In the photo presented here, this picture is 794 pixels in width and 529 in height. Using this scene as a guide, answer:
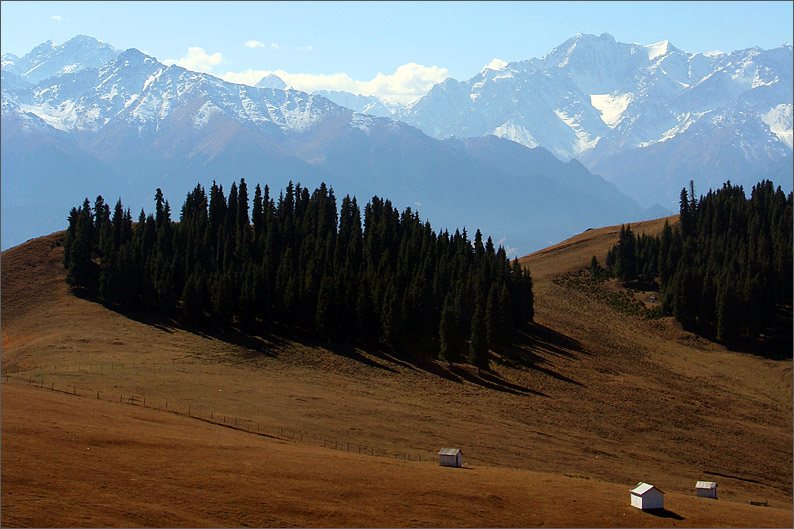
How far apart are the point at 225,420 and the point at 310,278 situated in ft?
147

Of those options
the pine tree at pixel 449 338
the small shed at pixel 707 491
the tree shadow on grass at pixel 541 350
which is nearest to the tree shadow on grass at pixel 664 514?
the small shed at pixel 707 491

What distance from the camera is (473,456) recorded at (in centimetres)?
6519

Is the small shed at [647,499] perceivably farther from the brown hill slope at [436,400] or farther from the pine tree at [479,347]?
the pine tree at [479,347]

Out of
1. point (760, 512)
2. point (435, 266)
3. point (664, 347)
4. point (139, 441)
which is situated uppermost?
point (435, 266)

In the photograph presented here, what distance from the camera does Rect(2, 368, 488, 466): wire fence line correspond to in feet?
208

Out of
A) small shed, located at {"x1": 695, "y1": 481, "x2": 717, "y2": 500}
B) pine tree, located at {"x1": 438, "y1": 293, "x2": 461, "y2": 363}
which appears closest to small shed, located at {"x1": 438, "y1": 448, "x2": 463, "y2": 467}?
small shed, located at {"x1": 695, "y1": 481, "x2": 717, "y2": 500}

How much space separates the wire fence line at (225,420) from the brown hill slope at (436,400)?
50 centimetres

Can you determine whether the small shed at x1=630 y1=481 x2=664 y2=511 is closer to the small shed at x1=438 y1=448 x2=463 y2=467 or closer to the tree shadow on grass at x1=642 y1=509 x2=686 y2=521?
the tree shadow on grass at x1=642 y1=509 x2=686 y2=521

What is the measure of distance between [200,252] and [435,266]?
38902 millimetres

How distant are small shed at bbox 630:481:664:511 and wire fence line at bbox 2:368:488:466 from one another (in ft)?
46.7

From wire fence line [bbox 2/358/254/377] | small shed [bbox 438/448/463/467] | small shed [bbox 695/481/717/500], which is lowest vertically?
small shed [bbox 695/481/717/500]

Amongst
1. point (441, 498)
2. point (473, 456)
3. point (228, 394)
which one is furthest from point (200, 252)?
point (441, 498)

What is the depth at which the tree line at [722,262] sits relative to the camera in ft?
450

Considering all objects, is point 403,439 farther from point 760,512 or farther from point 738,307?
point 738,307
